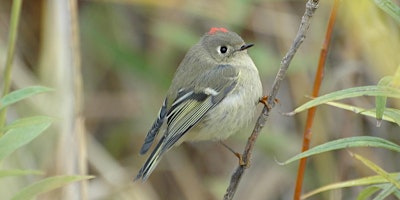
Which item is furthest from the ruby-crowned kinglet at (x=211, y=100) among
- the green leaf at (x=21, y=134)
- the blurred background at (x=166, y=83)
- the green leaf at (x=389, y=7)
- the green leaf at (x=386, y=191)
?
the green leaf at (x=389, y=7)


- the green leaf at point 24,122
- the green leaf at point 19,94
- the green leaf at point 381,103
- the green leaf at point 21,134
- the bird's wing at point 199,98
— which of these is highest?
the green leaf at point 381,103

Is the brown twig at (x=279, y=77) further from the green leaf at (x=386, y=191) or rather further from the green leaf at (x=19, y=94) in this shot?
the green leaf at (x=19, y=94)

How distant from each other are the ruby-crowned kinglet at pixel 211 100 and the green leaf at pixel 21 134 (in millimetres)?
913

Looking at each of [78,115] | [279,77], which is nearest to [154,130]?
[78,115]

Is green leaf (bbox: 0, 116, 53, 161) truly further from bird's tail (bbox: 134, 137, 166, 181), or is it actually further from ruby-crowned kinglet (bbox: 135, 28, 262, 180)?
ruby-crowned kinglet (bbox: 135, 28, 262, 180)

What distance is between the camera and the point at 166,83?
422 centimetres

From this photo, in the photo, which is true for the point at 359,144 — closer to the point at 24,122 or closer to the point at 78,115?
the point at 24,122

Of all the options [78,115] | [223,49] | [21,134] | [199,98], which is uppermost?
[21,134]

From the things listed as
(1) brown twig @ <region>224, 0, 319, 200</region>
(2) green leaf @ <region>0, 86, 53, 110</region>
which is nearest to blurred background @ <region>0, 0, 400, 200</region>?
(1) brown twig @ <region>224, 0, 319, 200</region>

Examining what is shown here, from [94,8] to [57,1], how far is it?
→ 3.45 ft

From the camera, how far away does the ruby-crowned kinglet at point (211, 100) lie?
2.82m

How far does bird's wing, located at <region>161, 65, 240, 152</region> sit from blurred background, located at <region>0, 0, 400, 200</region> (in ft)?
1.49

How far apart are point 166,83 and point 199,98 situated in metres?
1.32

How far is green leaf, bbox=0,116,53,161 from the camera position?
1.74 meters
